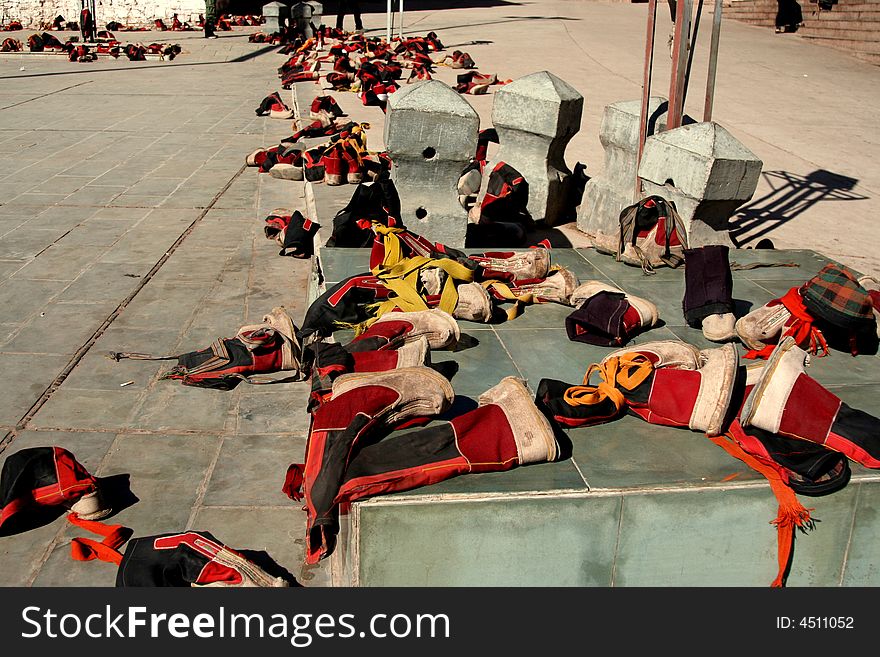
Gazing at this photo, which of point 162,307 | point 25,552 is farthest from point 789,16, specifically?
point 25,552

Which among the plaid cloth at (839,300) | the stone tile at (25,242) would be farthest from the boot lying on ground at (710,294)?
the stone tile at (25,242)

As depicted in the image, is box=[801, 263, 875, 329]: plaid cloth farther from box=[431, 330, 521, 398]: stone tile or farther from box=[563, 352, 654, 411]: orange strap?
box=[431, 330, 521, 398]: stone tile

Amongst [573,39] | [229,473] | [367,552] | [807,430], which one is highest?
[573,39]

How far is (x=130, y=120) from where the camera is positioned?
1379 cm

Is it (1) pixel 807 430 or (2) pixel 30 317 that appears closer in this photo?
(1) pixel 807 430

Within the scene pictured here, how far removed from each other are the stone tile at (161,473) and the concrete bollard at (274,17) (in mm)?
24728

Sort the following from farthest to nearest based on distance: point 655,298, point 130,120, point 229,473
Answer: point 130,120 → point 655,298 → point 229,473

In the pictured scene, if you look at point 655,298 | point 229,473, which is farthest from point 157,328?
point 655,298

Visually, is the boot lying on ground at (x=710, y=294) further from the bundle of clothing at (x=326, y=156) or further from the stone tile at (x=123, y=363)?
the bundle of clothing at (x=326, y=156)

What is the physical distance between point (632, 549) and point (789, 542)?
607 millimetres

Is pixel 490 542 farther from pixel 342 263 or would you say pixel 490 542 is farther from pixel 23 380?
pixel 23 380

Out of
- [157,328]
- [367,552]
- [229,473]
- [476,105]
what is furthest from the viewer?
[476,105]

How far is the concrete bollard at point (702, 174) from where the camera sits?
249 inches

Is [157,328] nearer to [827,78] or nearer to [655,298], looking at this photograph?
[655,298]
